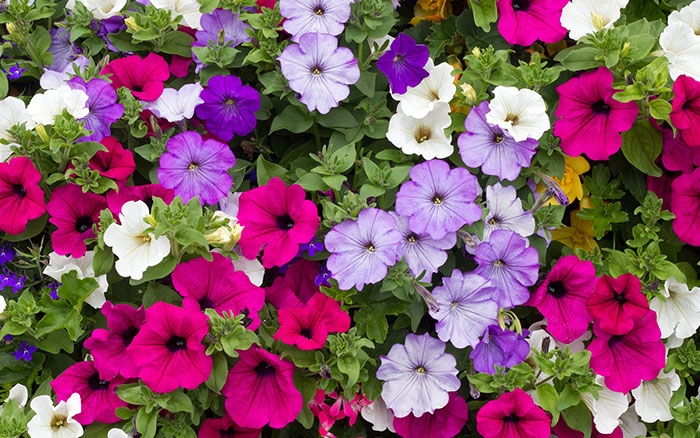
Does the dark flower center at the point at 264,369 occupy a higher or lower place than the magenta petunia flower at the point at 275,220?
lower

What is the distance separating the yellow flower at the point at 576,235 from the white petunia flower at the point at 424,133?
425 mm

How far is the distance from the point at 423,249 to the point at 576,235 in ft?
1.79

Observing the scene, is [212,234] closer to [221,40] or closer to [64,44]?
[221,40]

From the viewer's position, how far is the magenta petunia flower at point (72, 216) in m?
1.64

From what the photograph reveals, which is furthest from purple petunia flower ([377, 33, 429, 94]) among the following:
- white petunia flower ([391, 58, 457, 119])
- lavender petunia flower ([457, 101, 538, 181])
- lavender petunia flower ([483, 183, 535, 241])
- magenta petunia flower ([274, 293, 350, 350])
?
magenta petunia flower ([274, 293, 350, 350])

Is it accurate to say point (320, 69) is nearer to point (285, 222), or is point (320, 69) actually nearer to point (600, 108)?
point (285, 222)

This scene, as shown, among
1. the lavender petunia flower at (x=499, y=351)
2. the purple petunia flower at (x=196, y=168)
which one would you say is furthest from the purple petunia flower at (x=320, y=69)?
the lavender petunia flower at (x=499, y=351)

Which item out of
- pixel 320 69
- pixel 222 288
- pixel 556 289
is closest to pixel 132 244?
pixel 222 288

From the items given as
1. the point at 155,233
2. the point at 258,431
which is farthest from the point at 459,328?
the point at 155,233

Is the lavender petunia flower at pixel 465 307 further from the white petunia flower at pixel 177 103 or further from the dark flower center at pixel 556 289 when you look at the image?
the white petunia flower at pixel 177 103

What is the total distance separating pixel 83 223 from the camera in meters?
1.70

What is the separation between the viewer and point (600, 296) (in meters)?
1.67

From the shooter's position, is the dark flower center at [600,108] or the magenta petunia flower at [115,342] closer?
the magenta petunia flower at [115,342]

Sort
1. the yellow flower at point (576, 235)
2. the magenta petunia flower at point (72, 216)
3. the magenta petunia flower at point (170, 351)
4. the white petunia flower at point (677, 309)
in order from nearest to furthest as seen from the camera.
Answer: the magenta petunia flower at point (170, 351), the magenta petunia flower at point (72, 216), the white petunia flower at point (677, 309), the yellow flower at point (576, 235)
